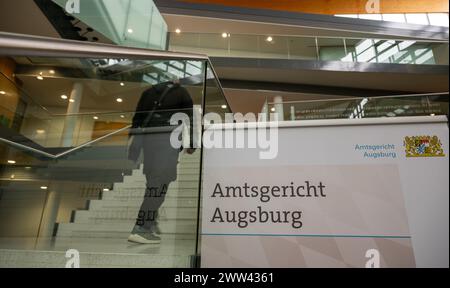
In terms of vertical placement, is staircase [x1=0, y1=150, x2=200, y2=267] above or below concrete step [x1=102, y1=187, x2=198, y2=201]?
below

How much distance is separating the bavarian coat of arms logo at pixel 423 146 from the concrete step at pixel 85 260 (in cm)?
228

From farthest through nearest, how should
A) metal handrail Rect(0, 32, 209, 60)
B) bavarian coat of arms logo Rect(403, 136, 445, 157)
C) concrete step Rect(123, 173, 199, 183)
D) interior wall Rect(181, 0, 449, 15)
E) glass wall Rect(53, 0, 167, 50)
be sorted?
1. interior wall Rect(181, 0, 449, 15)
2. glass wall Rect(53, 0, 167, 50)
3. bavarian coat of arms logo Rect(403, 136, 445, 157)
4. concrete step Rect(123, 173, 199, 183)
5. metal handrail Rect(0, 32, 209, 60)

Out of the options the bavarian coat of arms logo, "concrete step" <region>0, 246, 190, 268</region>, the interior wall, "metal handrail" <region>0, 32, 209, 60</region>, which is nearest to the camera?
"metal handrail" <region>0, 32, 209, 60</region>

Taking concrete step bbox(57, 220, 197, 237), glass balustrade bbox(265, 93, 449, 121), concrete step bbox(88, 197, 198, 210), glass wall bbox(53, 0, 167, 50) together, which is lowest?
concrete step bbox(57, 220, 197, 237)

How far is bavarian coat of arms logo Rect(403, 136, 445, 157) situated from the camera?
2.40m

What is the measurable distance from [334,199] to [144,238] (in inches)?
65.2

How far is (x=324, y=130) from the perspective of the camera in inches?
105

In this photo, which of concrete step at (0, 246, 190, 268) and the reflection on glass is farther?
the reflection on glass

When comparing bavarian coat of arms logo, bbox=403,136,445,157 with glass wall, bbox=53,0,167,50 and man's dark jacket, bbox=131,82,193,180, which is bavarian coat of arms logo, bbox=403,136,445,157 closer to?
man's dark jacket, bbox=131,82,193,180

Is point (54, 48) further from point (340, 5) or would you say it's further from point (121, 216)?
point (340, 5)

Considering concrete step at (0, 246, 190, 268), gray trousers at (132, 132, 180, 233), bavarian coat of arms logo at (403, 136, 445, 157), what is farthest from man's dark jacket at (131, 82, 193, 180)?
bavarian coat of arms logo at (403, 136, 445, 157)

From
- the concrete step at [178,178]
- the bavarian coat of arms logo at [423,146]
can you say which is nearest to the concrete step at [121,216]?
the concrete step at [178,178]
